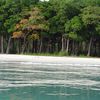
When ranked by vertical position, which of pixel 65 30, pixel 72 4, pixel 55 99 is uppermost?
pixel 72 4

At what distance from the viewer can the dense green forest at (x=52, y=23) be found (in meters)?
58.3

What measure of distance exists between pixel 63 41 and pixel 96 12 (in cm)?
941

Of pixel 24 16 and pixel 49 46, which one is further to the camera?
pixel 49 46

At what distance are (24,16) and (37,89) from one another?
47.5 metres

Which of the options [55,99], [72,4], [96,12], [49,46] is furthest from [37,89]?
[49,46]

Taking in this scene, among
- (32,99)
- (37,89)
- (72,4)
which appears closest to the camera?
(32,99)

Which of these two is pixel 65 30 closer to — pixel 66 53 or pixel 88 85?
pixel 66 53

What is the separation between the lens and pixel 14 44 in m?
72.1

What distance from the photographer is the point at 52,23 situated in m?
61.5

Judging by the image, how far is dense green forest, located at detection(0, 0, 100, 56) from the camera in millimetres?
58344

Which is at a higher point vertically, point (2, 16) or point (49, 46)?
point (2, 16)

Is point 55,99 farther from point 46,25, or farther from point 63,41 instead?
point 63,41

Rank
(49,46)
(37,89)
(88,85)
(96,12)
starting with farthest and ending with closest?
(49,46) < (96,12) < (88,85) < (37,89)

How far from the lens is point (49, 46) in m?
69.1
